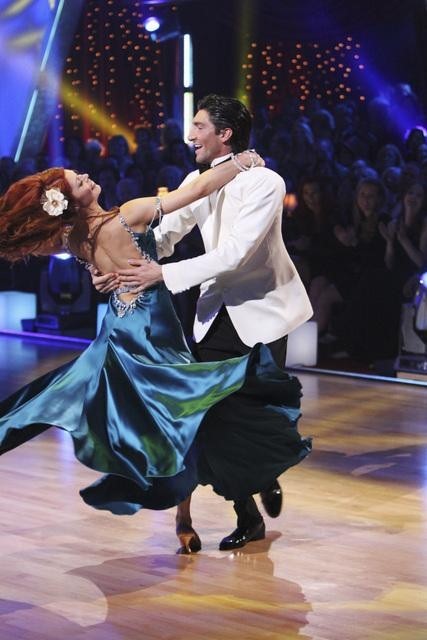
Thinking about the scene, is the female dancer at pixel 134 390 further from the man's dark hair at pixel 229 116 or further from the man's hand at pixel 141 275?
the man's dark hair at pixel 229 116

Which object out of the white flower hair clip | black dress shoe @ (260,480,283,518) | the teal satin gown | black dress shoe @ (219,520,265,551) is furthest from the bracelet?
black dress shoe @ (219,520,265,551)

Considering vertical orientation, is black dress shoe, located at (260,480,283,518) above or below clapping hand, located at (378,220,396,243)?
above

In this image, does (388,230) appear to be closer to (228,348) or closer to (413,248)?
(413,248)

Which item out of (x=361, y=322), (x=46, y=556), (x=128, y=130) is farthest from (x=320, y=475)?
(x=128, y=130)

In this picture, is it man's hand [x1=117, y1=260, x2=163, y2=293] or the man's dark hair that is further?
the man's dark hair

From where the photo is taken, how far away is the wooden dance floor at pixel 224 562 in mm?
3420

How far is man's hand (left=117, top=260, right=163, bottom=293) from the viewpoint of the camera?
3834 millimetres

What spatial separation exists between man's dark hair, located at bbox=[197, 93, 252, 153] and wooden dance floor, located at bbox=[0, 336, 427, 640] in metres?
1.42

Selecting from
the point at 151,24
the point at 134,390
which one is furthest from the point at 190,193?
the point at 151,24

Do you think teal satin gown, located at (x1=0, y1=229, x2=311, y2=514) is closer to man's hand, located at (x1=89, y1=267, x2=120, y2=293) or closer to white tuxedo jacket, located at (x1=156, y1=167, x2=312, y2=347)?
man's hand, located at (x1=89, y1=267, x2=120, y2=293)

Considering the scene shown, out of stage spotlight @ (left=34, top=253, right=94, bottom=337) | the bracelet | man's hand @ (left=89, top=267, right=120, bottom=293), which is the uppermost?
the bracelet

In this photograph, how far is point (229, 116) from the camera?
4.09 m

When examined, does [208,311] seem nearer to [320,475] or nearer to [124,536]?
[124,536]

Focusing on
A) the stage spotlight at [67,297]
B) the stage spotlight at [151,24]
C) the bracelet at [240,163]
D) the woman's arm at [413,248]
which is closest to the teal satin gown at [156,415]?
the bracelet at [240,163]
